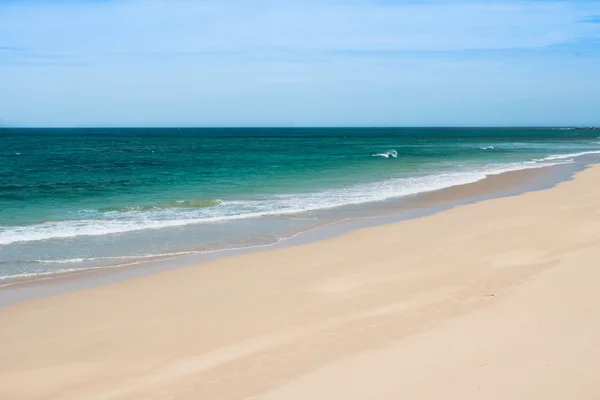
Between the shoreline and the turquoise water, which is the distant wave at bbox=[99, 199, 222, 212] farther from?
the shoreline

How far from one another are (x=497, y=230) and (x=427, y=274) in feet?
14.8

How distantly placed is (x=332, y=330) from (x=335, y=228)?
8218mm

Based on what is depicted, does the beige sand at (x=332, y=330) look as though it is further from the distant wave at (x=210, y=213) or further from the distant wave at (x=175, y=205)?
the distant wave at (x=175, y=205)

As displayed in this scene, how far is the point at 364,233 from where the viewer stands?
46.5 feet

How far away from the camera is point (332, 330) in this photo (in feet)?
23.3

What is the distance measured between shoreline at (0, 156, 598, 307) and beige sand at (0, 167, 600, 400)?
2.24 ft

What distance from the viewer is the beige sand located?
561 cm

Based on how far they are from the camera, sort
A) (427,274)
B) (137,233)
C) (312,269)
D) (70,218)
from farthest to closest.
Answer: (70,218) < (137,233) < (312,269) < (427,274)

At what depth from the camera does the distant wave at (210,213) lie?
15305mm

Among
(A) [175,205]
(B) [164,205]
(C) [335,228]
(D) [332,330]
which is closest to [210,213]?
(A) [175,205]

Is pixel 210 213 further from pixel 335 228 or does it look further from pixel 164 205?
pixel 335 228

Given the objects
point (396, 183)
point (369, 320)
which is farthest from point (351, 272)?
point (396, 183)

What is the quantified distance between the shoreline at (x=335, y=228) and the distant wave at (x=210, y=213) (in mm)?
1258

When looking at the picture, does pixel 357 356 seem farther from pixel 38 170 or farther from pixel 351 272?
pixel 38 170
